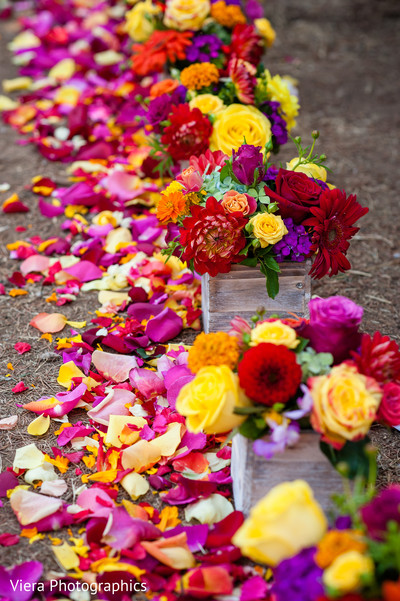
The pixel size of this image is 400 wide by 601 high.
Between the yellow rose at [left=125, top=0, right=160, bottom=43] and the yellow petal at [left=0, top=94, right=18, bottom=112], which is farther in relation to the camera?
the yellow petal at [left=0, top=94, right=18, bottom=112]

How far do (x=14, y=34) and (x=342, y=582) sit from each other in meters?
4.83

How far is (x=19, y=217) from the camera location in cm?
288

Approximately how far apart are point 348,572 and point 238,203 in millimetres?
1047

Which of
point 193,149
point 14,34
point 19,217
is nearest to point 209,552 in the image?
point 193,149

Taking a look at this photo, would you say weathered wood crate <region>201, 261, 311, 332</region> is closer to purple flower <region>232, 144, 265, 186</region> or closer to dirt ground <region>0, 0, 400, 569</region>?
purple flower <region>232, 144, 265, 186</region>

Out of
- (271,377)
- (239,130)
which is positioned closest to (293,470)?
(271,377)

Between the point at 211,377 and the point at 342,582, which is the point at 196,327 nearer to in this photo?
the point at 211,377

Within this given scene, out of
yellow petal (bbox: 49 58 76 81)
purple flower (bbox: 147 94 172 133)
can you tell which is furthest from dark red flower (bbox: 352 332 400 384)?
yellow petal (bbox: 49 58 76 81)

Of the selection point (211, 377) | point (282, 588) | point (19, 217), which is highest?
point (211, 377)

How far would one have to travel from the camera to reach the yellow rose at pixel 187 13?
2777mm

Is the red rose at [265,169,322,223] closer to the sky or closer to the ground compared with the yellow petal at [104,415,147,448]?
closer to the sky

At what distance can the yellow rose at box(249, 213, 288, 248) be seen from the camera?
5.86 ft

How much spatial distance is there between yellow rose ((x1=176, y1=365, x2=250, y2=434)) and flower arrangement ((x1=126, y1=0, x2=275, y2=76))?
66.5 inches

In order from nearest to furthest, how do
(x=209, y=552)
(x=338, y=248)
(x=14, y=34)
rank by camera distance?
(x=209, y=552) → (x=338, y=248) → (x=14, y=34)
